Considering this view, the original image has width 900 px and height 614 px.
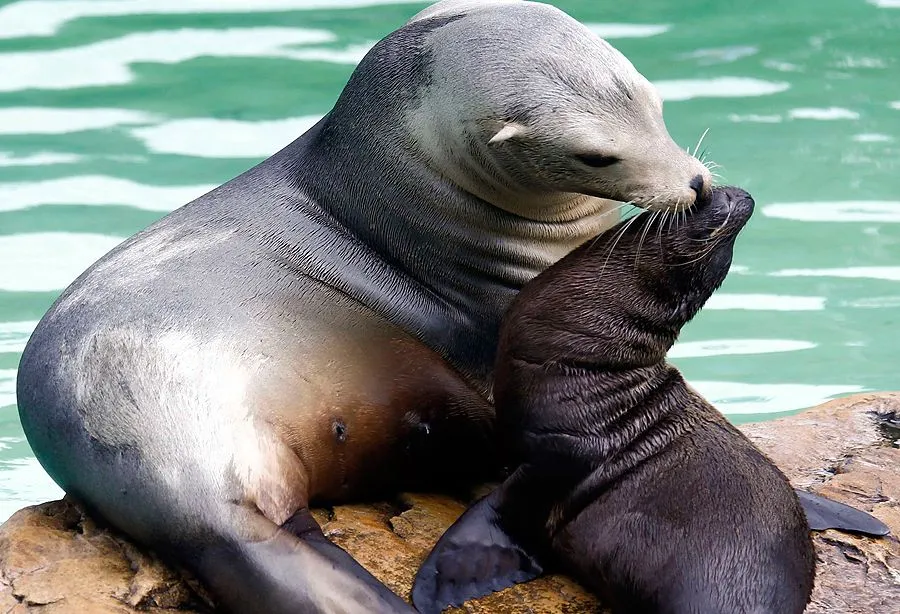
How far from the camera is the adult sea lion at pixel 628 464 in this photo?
446cm

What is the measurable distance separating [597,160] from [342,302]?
0.95 metres

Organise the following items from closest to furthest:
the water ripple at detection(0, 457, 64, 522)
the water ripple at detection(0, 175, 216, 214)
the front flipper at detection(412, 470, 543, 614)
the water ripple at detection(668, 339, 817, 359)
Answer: the front flipper at detection(412, 470, 543, 614) < the water ripple at detection(0, 457, 64, 522) < the water ripple at detection(668, 339, 817, 359) < the water ripple at detection(0, 175, 216, 214)

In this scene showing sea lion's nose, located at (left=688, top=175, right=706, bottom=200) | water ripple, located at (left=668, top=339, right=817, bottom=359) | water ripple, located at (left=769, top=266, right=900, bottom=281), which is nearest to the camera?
sea lion's nose, located at (left=688, top=175, right=706, bottom=200)

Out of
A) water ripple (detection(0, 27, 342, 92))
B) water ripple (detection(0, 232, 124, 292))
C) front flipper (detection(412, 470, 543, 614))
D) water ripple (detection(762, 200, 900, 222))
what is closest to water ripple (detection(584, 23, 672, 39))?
water ripple (detection(0, 27, 342, 92))

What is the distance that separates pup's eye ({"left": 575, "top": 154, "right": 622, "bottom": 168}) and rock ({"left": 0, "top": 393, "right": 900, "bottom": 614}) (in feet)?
3.92

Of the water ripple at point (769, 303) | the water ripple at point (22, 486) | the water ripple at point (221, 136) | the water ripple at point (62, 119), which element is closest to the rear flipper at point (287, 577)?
the water ripple at point (22, 486)

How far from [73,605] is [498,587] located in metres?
1.18

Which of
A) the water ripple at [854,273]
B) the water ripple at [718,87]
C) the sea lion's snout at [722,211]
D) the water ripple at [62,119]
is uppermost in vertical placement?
the sea lion's snout at [722,211]

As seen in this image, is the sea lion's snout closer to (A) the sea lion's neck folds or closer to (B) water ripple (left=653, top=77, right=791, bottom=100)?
(A) the sea lion's neck folds

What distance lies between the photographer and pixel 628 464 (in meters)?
4.71

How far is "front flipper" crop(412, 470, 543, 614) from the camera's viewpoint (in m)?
4.57

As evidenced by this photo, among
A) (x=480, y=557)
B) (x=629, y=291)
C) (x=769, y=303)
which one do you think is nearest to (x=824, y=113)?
(x=769, y=303)

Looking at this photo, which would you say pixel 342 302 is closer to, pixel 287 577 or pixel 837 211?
pixel 287 577

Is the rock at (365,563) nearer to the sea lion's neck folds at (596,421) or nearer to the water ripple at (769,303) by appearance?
the sea lion's neck folds at (596,421)
